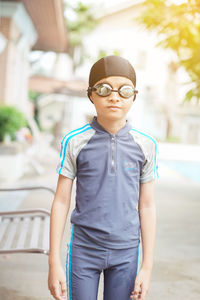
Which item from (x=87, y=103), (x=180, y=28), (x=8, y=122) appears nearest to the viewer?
(x=180, y=28)

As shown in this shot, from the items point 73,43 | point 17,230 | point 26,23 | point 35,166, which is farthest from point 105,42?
point 17,230

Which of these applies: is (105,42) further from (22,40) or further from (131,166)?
(131,166)

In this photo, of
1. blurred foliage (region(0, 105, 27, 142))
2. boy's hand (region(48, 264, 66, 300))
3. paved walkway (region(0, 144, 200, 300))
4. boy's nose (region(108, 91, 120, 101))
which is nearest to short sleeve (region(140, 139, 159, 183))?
boy's nose (region(108, 91, 120, 101))

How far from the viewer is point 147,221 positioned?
1741 millimetres

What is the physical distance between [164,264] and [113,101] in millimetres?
2634

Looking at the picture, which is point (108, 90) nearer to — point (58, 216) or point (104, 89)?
point (104, 89)

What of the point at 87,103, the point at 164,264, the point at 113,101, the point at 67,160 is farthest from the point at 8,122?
the point at 87,103

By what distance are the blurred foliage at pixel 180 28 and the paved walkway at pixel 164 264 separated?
1.92 meters

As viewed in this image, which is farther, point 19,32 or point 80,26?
point 80,26

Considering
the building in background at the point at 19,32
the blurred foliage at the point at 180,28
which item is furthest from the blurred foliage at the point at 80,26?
the blurred foliage at the point at 180,28

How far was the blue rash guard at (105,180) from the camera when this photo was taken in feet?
5.41

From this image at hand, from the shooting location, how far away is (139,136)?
1750 millimetres

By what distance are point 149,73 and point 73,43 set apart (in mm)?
6293

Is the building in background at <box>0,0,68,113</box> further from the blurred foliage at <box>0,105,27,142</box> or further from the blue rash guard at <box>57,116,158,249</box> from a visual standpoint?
the blue rash guard at <box>57,116,158,249</box>
